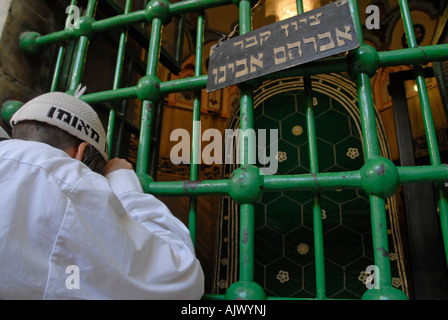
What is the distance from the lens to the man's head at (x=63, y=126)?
0.59 meters

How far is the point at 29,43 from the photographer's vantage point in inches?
39.4

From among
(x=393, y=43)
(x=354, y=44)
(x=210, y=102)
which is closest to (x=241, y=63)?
(x=354, y=44)

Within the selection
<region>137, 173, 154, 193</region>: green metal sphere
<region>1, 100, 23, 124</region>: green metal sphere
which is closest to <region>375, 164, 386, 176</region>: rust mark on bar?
<region>137, 173, 154, 193</region>: green metal sphere

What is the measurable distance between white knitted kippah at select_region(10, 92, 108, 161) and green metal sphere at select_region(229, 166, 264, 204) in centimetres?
30

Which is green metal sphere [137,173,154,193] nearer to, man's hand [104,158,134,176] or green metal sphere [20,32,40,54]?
man's hand [104,158,134,176]

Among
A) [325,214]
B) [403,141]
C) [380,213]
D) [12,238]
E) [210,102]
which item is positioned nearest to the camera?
[12,238]

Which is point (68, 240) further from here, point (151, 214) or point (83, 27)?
point (83, 27)

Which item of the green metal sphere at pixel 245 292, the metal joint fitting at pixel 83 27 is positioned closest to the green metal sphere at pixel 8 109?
the metal joint fitting at pixel 83 27

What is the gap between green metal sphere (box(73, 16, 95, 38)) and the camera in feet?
3.11

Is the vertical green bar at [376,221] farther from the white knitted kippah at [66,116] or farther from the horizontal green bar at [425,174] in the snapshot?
the white knitted kippah at [66,116]

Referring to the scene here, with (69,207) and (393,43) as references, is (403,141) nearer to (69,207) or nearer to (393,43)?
(69,207)

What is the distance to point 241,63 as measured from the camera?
70 cm

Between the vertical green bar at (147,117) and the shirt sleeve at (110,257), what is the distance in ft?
0.87
